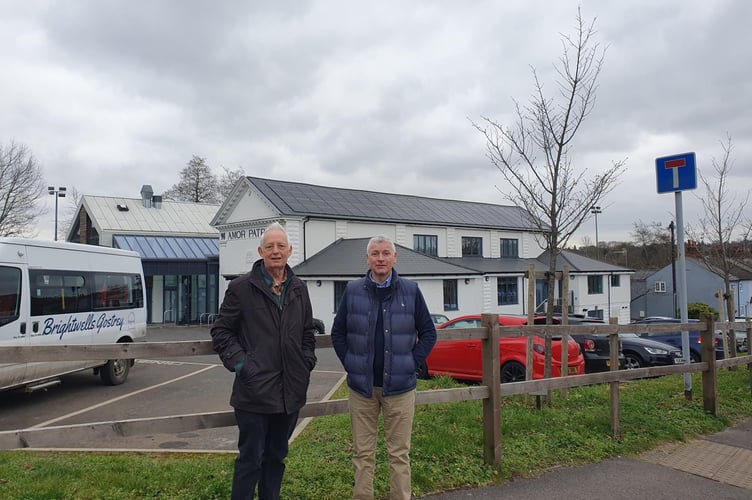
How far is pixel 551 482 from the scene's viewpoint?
456cm

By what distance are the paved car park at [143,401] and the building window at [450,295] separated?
1632 cm

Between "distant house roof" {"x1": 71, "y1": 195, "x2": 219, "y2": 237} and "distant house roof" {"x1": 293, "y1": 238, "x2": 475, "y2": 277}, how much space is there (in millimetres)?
13840

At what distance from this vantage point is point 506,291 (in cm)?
3362

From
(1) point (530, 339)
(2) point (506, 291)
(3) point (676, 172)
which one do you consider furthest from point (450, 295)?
(1) point (530, 339)

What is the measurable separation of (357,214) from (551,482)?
27.9 meters

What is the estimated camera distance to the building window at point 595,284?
39.0 m

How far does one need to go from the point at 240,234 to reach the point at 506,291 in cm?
1633

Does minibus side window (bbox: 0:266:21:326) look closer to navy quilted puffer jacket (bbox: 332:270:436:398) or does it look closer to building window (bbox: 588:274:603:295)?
navy quilted puffer jacket (bbox: 332:270:436:398)

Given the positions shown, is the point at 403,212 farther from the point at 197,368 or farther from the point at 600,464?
the point at 600,464

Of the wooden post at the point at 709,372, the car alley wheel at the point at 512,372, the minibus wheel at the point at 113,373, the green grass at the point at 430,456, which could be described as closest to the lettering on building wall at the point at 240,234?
the minibus wheel at the point at 113,373

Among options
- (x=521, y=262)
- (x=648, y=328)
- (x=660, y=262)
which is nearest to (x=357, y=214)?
(x=521, y=262)

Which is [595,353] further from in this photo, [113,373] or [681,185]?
[113,373]

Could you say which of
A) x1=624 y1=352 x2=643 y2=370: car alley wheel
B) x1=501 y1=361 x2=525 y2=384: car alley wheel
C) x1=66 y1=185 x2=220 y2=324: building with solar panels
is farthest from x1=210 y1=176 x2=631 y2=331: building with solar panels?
x1=501 y1=361 x2=525 y2=384: car alley wheel

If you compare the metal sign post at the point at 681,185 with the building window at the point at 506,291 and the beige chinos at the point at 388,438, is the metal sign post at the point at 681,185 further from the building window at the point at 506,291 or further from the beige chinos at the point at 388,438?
the building window at the point at 506,291
